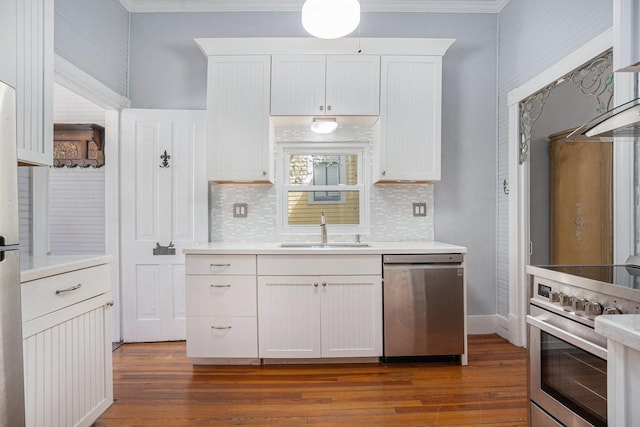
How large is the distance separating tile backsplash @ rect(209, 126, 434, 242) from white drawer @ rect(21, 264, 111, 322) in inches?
53.6

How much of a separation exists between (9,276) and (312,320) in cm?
182

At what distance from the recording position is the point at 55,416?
1.48 m

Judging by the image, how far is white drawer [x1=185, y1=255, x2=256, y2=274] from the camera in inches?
100.0

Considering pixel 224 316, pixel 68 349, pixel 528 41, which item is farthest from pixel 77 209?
pixel 528 41

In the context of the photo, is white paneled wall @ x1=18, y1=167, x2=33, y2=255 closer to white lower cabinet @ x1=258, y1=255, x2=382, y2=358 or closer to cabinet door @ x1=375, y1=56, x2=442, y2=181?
white lower cabinet @ x1=258, y1=255, x2=382, y2=358

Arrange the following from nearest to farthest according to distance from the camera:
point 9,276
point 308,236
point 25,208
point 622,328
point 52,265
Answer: point 622,328
point 9,276
point 52,265
point 25,208
point 308,236

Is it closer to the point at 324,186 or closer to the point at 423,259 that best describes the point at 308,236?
the point at 324,186

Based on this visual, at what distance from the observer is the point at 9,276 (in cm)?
106

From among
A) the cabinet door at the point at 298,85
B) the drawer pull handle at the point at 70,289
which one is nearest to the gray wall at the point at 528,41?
the cabinet door at the point at 298,85

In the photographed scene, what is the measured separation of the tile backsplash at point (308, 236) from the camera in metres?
3.16

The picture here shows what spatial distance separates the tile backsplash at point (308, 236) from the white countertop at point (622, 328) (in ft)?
7.80

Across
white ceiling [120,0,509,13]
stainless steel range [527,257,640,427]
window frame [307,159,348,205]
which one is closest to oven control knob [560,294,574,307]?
stainless steel range [527,257,640,427]

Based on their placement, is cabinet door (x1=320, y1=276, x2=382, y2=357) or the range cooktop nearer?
the range cooktop

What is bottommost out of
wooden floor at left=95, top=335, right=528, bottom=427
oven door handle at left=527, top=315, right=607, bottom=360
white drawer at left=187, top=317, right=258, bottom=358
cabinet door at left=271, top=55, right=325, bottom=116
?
wooden floor at left=95, top=335, right=528, bottom=427
